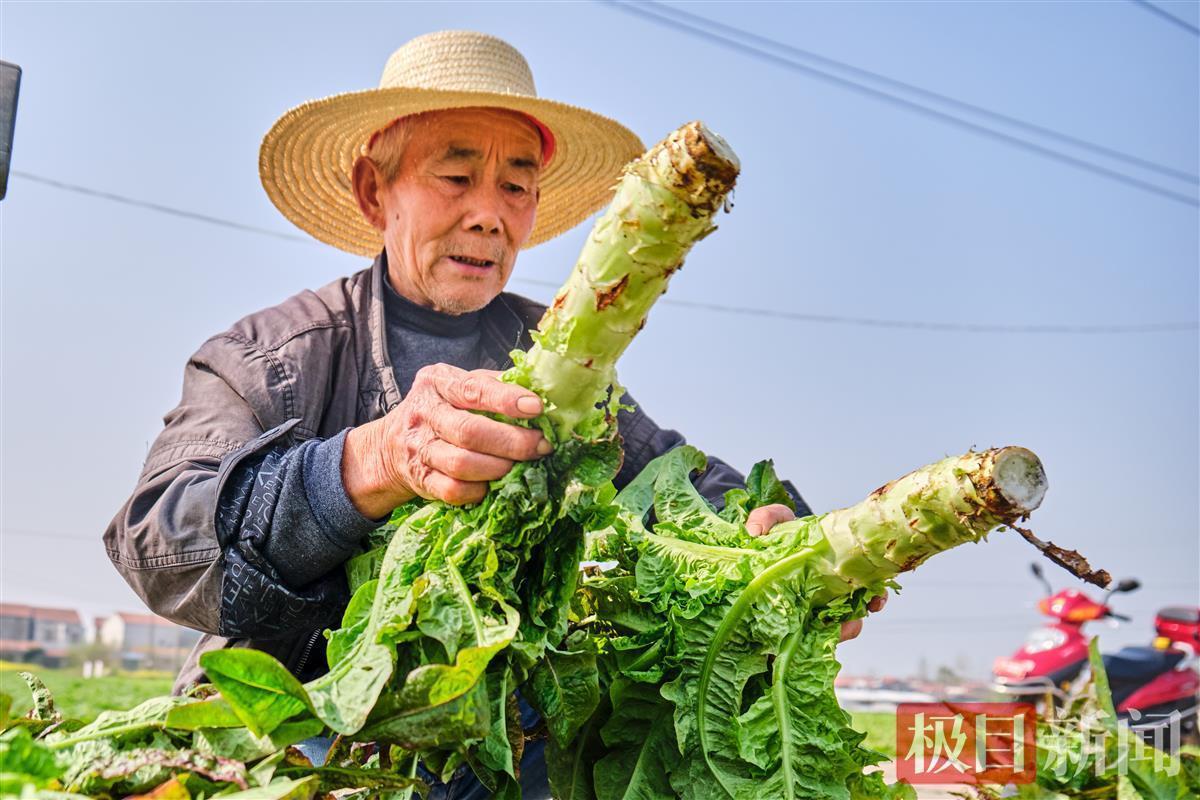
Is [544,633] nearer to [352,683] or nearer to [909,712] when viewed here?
[352,683]

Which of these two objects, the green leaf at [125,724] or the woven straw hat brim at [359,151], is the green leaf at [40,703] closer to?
the green leaf at [125,724]

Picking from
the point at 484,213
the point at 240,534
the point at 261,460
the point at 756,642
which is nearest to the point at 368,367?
the point at 484,213

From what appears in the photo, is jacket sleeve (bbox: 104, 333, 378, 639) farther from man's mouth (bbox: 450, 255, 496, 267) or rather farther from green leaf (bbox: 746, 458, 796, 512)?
green leaf (bbox: 746, 458, 796, 512)

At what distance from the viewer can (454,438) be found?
165cm

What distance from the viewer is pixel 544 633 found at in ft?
5.64

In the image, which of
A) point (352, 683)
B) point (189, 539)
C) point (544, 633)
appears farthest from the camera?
point (189, 539)

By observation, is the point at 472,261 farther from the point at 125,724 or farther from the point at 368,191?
the point at 125,724

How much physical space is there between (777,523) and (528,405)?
3.12 ft

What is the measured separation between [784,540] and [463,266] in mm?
1466

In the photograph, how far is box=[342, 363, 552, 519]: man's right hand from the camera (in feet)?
5.32

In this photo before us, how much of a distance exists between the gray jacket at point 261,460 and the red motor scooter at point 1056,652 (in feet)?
23.7

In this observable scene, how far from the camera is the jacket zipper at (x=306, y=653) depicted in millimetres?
2459

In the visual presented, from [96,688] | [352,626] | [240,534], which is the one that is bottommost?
[96,688]

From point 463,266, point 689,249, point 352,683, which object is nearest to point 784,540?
point 689,249
